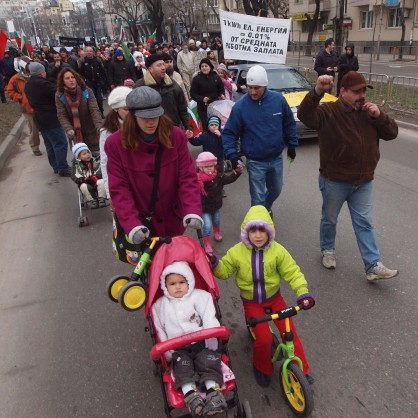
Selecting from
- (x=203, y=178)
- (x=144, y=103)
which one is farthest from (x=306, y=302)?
(x=203, y=178)

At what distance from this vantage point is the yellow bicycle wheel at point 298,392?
101 inches

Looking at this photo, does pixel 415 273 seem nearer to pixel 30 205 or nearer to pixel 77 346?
pixel 77 346

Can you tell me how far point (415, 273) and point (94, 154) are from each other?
482 cm

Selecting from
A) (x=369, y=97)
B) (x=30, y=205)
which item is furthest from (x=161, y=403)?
(x=369, y=97)

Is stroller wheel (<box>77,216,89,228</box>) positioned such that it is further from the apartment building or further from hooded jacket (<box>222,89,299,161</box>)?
the apartment building

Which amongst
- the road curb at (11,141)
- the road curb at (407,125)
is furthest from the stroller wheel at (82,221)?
the road curb at (407,125)

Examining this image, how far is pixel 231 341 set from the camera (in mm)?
3480

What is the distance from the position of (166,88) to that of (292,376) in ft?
14.4

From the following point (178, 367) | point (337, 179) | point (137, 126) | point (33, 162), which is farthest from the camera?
point (33, 162)

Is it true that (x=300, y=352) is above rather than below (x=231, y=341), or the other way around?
above

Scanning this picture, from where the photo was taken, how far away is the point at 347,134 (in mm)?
3703

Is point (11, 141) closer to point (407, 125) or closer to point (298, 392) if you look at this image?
point (407, 125)

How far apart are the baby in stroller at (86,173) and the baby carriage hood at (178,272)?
3.56 meters

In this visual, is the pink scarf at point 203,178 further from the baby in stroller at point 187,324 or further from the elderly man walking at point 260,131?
the baby in stroller at point 187,324
